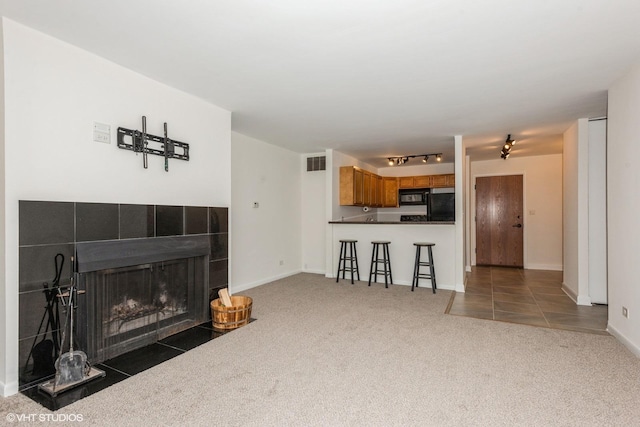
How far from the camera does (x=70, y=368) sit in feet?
7.50

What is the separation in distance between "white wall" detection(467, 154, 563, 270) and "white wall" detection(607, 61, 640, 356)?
3.56m

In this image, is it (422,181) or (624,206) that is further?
(422,181)

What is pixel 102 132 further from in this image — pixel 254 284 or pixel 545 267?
pixel 545 267

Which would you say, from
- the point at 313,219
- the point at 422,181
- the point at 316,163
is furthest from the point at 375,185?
the point at 313,219

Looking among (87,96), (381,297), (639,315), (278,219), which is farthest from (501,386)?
(278,219)

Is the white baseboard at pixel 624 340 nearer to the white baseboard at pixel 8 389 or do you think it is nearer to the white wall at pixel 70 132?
the white wall at pixel 70 132

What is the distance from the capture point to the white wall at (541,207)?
6.90 metres

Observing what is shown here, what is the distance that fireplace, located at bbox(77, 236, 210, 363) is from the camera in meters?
2.59

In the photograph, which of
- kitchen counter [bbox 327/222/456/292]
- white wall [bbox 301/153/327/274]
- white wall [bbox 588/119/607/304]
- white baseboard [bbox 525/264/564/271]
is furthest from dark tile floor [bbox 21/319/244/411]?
white baseboard [bbox 525/264/564/271]

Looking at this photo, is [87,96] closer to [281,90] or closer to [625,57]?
[281,90]

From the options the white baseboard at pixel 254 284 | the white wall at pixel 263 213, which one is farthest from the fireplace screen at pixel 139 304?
the white wall at pixel 263 213

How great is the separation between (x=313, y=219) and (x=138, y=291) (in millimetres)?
4085

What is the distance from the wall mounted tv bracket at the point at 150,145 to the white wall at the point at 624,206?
417 centimetres

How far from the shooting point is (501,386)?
7.44 ft
